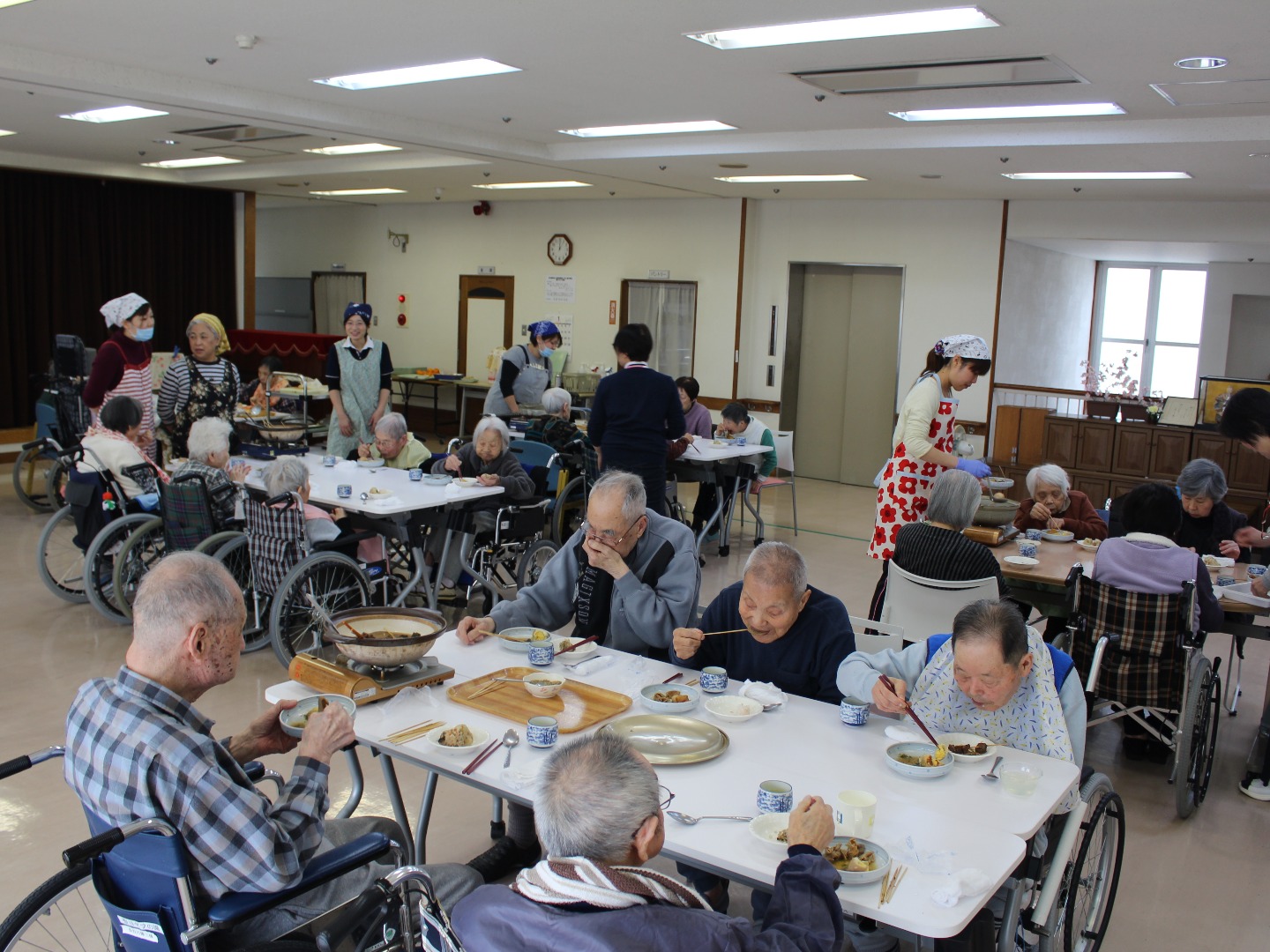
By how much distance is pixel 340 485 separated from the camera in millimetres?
5469

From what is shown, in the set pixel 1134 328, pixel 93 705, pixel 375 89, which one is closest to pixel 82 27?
pixel 375 89

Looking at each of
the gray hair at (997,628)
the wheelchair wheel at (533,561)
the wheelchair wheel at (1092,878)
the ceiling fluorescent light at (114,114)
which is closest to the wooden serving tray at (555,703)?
the gray hair at (997,628)

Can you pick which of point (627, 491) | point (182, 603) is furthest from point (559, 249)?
point (182, 603)

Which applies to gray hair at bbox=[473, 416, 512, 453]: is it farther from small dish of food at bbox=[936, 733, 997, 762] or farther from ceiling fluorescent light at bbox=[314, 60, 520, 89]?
small dish of food at bbox=[936, 733, 997, 762]

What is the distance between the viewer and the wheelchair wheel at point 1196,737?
3678 mm

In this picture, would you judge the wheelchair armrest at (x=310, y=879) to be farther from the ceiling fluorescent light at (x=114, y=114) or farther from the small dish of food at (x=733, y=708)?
the ceiling fluorescent light at (x=114, y=114)

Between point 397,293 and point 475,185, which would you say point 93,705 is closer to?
point 475,185

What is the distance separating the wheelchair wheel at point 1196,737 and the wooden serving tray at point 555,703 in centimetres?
216

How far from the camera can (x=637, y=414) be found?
5.91 metres

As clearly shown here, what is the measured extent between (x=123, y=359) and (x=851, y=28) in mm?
4791

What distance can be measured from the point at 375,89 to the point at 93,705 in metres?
5.14

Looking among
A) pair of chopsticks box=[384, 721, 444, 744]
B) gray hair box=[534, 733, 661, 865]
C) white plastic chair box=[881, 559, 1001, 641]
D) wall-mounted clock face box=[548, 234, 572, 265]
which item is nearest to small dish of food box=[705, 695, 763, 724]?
pair of chopsticks box=[384, 721, 444, 744]

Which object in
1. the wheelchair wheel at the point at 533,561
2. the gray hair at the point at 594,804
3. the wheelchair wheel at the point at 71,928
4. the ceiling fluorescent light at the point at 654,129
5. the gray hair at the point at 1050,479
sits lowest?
the wheelchair wheel at the point at 71,928

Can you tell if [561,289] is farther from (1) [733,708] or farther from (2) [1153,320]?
(1) [733,708]
